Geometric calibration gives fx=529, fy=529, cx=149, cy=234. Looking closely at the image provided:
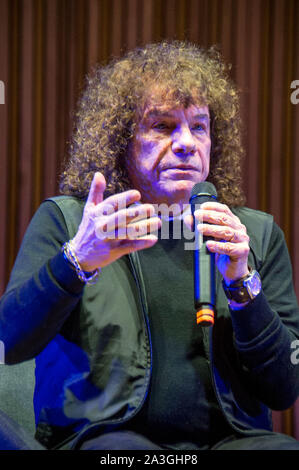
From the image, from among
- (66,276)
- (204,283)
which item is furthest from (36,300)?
(204,283)

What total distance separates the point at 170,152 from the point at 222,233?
0.36m

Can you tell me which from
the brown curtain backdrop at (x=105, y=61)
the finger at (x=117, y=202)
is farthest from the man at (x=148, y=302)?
the brown curtain backdrop at (x=105, y=61)

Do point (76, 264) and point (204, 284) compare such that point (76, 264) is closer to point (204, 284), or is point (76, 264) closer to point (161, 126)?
point (204, 284)

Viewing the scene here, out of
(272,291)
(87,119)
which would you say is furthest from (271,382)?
(87,119)

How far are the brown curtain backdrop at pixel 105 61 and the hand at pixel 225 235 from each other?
Answer: 1.27m

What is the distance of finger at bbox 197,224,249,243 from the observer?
994mm

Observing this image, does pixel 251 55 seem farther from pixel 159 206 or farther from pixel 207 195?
pixel 207 195

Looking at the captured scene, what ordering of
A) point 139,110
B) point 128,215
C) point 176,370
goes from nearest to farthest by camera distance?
point 128,215, point 176,370, point 139,110

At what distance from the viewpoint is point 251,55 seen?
2346mm

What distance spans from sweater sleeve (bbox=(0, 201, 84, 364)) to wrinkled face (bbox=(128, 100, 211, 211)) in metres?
0.30

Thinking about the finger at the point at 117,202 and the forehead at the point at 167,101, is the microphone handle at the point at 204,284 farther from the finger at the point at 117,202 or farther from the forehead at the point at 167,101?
the forehead at the point at 167,101

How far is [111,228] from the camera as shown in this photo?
3.17ft

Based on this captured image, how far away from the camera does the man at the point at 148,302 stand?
1036 mm

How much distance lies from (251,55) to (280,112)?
0.28m
